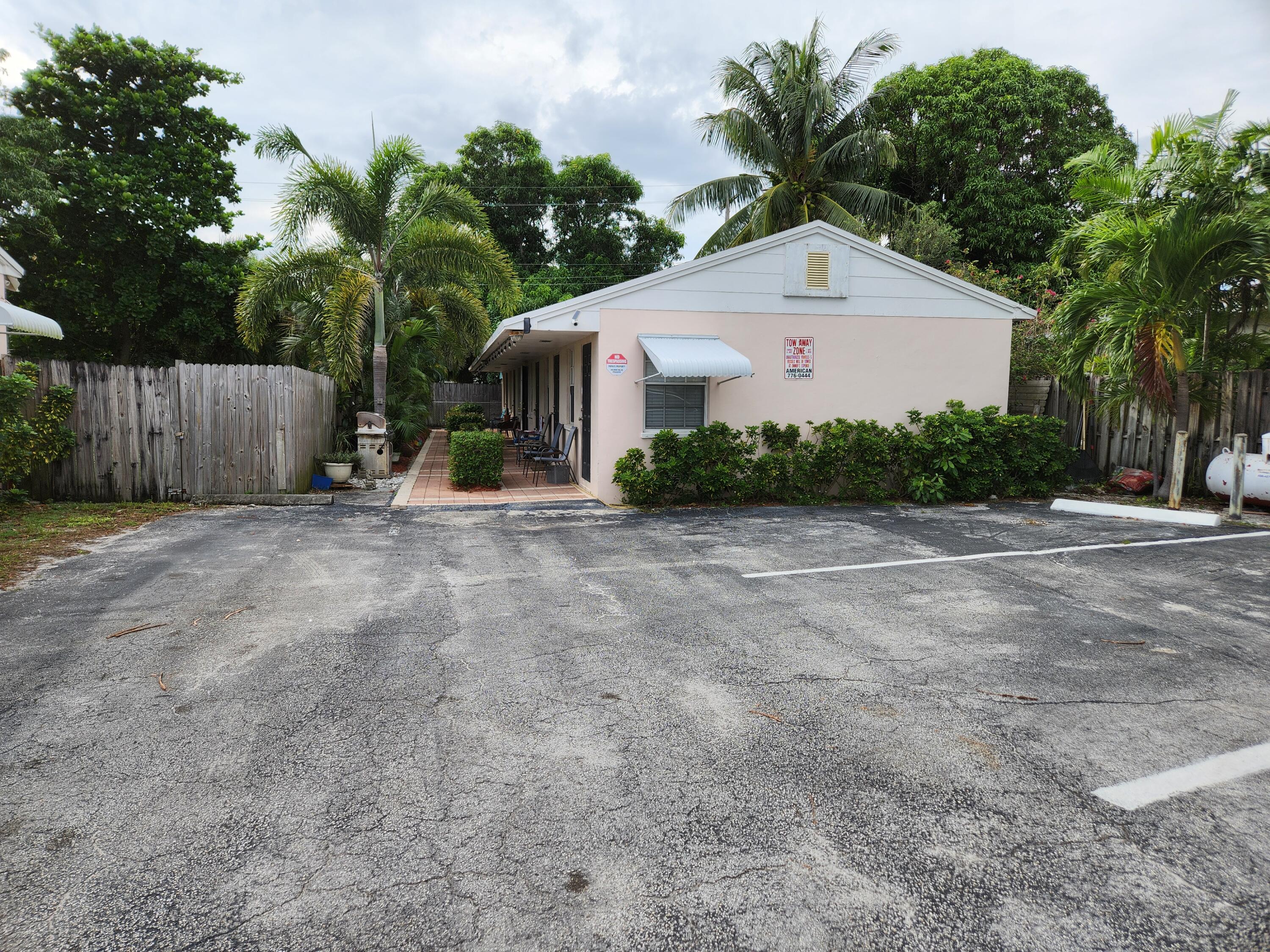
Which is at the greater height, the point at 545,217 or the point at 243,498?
the point at 545,217

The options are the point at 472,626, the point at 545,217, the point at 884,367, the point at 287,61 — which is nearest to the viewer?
the point at 472,626

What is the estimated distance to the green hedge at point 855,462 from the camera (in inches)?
402

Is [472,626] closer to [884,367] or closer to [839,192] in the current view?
[884,367]

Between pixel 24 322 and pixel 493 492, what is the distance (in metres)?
5.91

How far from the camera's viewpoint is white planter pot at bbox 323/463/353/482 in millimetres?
11805

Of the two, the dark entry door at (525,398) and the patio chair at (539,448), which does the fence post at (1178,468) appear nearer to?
the patio chair at (539,448)

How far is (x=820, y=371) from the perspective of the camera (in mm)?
11117

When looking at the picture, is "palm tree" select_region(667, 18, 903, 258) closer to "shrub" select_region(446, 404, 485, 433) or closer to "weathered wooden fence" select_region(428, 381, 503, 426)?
"shrub" select_region(446, 404, 485, 433)

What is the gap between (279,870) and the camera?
8.04ft

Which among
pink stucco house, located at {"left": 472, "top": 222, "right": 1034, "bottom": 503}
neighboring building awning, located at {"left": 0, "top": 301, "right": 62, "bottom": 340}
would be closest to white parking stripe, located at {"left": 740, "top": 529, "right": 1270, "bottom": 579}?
pink stucco house, located at {"left": 472, "top": 222, "right": 1034, "bottom": 503}

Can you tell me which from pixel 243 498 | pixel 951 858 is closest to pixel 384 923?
pixel 951 858

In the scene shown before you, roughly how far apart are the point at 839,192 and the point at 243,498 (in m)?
14.9

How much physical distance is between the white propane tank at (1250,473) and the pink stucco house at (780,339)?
116 inches

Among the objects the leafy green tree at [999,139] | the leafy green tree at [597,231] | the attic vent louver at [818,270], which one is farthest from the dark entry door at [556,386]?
the leafy green tree at [597,231]
